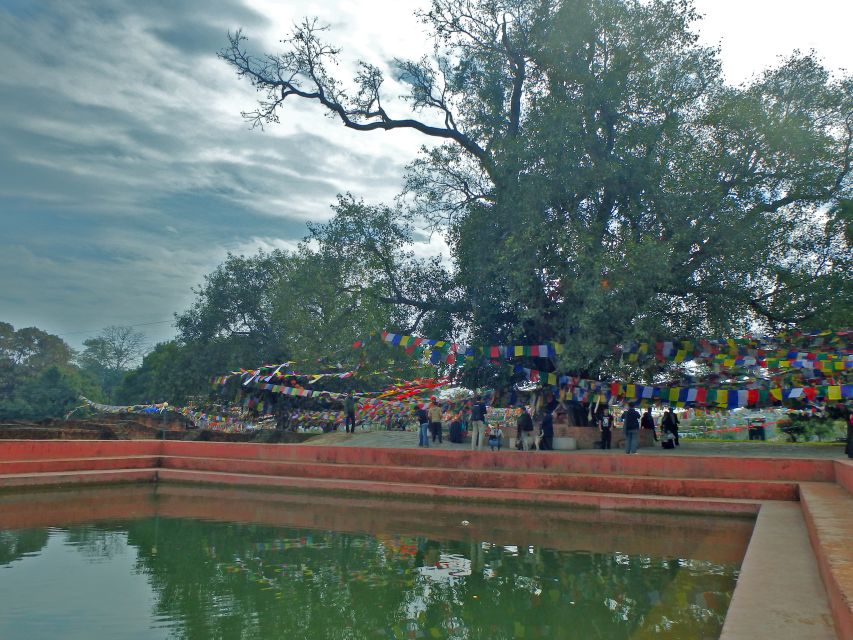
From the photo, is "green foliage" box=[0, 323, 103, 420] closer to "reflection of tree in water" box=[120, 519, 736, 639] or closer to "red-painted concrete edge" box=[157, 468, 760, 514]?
"red-painted concrete edge" box=[157, 468, 760, 514]

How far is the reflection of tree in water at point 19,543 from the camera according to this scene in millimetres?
8784

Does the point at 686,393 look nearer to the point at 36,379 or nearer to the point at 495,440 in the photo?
the point at 495,440

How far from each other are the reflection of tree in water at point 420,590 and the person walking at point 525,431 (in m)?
8.86

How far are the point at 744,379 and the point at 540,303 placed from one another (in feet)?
18.8

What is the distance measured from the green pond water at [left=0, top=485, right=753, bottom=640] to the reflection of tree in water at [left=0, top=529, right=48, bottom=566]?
0.12 ft

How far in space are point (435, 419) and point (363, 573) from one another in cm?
1233

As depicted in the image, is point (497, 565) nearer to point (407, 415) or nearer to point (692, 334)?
point (692, 334)

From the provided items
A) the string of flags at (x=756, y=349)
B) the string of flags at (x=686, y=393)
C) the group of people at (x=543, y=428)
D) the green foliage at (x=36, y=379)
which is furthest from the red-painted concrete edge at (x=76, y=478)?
Answer: the green foliage at (x=36, y=379)

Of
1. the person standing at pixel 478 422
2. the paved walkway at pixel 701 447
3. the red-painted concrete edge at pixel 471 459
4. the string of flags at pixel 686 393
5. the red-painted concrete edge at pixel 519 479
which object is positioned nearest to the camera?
the red-painted concrete edge at pixel 519 479

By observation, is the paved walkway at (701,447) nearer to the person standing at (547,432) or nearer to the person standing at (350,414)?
the person standing at (350,414)

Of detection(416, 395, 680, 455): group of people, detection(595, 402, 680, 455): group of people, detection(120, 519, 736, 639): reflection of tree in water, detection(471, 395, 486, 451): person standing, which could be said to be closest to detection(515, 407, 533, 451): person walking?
detection(416, 395, 680, 455): group of people

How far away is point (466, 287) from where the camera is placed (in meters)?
21.6

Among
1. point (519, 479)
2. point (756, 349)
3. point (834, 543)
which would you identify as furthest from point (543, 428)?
point (834, 543)

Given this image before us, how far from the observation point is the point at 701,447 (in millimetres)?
19078
